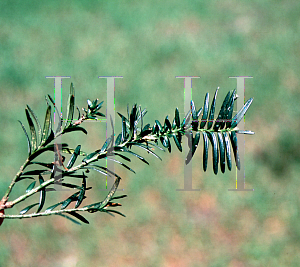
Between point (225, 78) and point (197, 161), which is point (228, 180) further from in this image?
point (225, 78)

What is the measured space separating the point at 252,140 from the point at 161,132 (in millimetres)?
697

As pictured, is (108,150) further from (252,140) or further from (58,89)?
(252,140)

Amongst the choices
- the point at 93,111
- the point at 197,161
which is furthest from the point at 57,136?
the point at 197,161

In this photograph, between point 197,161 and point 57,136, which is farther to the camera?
point 197,161

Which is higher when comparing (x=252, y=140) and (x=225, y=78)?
(x=225, y=78)

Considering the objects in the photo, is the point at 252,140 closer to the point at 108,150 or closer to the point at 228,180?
the point at 228,180

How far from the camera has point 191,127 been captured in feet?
0.73

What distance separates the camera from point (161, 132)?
22 cm

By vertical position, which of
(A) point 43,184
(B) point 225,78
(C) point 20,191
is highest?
(B) point 225,78

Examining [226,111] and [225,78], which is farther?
[225,78]

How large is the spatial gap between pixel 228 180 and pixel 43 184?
69cm

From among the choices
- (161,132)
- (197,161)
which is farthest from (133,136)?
(197,161)

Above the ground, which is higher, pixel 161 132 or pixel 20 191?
pixel 161 132

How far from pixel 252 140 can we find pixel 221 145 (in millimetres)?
681
